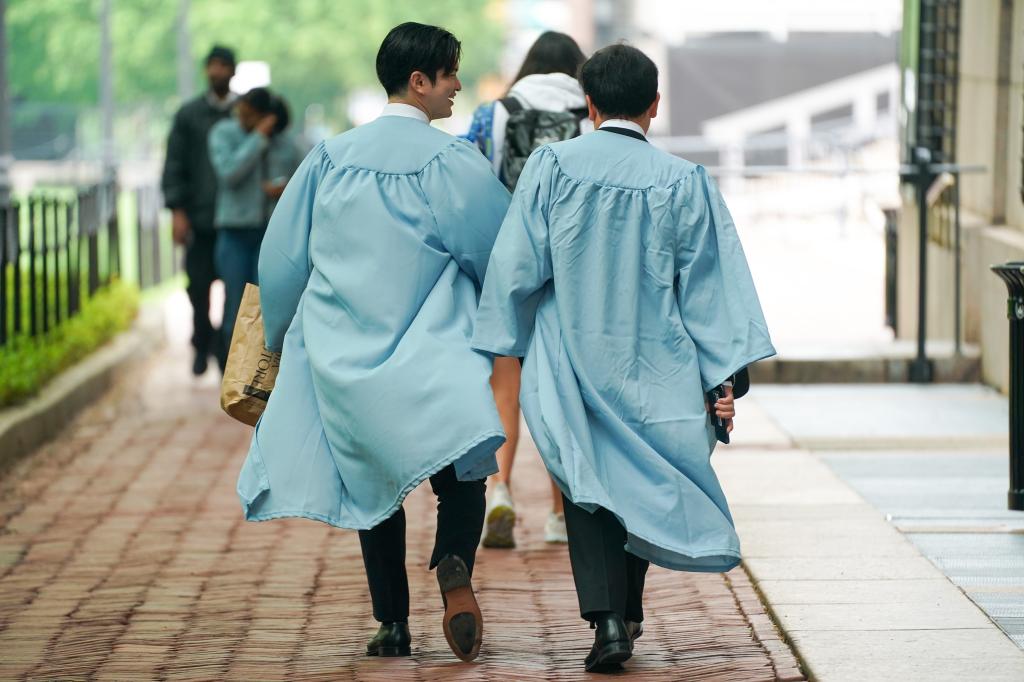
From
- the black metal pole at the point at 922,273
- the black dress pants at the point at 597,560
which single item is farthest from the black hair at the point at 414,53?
the black metal pole at the point at 922,273

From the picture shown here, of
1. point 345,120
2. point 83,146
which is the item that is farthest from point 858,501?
point 345,120

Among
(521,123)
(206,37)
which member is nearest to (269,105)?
(521,123)

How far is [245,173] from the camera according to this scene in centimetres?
1018

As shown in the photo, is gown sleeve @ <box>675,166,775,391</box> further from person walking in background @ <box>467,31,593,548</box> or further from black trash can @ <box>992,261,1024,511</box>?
black trash can @ <box>992,261,1024,511</box>

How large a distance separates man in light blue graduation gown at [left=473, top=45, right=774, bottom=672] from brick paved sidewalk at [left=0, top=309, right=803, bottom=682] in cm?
42

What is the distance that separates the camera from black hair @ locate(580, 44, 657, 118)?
188 inches

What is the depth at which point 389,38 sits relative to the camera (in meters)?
4.88

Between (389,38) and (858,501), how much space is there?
10.4 feet

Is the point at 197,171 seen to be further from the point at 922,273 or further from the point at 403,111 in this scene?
the point at 403,111

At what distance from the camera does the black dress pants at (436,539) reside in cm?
486

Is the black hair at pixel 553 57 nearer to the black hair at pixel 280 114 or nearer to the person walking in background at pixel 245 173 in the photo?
the person walking in background at pixel 245 173

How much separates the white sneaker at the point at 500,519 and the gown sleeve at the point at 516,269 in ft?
6.10

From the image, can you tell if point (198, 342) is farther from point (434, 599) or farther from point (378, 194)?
point (378, 194)

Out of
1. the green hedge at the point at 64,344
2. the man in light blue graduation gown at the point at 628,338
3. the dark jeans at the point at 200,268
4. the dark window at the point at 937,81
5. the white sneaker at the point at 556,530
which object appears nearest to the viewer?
the man in light blue graduation gown at the point at 628,338
